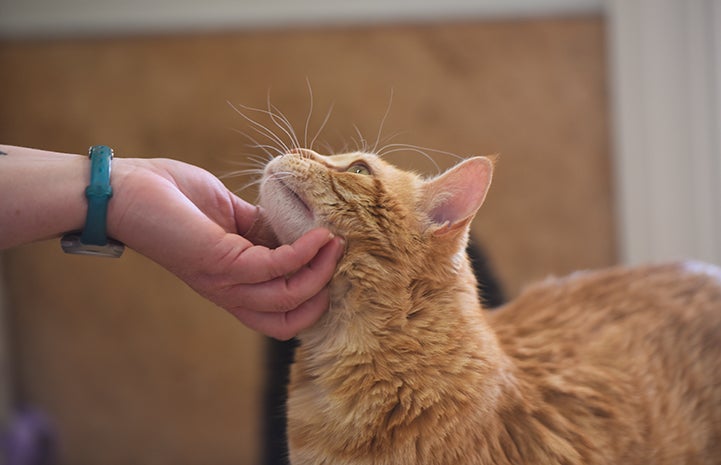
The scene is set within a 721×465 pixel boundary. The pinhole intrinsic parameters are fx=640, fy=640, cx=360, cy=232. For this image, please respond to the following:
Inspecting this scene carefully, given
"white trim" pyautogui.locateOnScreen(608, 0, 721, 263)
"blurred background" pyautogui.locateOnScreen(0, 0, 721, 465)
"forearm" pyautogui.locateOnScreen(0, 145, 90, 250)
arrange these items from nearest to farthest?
1. "forearm" pyautogui.locateOnScreen(0, 145, 90, 250)
2. "white trim" pyautogui.locateOnScreen(608, 0, 721, 263)
3. "blurred background" pyautogui.locateOnScreen(0, 0, 721, 465)

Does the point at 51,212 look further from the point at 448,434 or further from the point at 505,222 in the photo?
the point at 505,222

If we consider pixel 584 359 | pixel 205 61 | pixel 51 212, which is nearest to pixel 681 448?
pixel 584 359

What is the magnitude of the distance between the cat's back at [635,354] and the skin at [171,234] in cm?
39

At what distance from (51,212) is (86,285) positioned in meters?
1.85

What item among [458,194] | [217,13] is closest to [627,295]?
[458,194]

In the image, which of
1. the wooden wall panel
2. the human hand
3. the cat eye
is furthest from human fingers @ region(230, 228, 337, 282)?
the wooden wall panel

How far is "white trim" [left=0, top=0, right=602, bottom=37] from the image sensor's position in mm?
2361

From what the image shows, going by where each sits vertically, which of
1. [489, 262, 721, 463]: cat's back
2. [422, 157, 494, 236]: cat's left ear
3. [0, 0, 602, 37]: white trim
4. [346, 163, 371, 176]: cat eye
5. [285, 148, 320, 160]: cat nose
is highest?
[0, 0, 602, 37]: white trim

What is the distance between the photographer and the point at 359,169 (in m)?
0.99

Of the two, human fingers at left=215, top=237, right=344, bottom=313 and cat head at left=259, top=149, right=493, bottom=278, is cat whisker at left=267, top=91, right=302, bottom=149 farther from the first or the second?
human fingers at left=215, top=237, right=344, bottom=313

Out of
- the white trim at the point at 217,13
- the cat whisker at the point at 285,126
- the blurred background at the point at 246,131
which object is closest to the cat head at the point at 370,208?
the cat whisker at the point at 285,126

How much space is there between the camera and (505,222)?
2.42m

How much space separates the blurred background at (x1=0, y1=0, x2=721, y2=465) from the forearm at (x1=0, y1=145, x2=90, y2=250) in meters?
1.26

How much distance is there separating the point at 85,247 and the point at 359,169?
41cm
